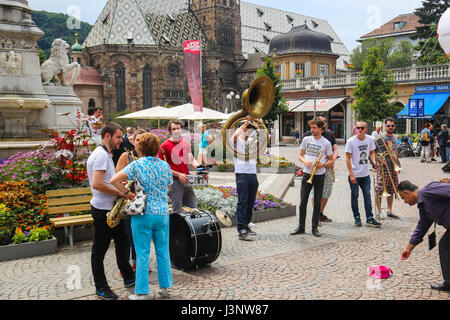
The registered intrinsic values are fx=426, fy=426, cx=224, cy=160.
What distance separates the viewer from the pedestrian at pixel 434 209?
444 centimetres

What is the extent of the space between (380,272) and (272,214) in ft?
12.4

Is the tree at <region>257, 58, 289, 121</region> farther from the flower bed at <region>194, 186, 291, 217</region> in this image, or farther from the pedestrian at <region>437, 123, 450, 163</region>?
the flower bed at <region>194, 186, 291, 217</region>

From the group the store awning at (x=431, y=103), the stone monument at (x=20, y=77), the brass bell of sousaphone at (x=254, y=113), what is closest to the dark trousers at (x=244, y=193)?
the brass bell of sousaphone at (x=254, y=113)

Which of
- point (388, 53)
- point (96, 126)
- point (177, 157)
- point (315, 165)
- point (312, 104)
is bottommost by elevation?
point (315, 165)

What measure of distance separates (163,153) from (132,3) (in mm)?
63710

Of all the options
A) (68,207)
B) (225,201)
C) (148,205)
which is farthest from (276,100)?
(148,205)

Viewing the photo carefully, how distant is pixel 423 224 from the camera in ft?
15.2

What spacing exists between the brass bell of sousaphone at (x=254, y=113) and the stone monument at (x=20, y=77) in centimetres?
484

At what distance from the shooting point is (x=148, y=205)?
4.36 metres

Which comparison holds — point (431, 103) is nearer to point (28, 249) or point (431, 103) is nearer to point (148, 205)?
point (28, 249)

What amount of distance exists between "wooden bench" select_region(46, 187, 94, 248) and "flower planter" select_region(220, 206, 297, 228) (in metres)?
2.81

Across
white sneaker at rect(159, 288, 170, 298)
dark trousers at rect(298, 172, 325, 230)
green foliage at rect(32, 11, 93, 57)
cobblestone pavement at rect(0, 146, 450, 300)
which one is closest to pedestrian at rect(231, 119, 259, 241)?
cobblestone pavement at rect(0, 146, 450, 300)
